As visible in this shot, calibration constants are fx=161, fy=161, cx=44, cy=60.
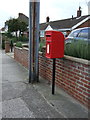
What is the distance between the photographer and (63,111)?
3193mm

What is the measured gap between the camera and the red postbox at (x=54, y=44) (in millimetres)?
3836

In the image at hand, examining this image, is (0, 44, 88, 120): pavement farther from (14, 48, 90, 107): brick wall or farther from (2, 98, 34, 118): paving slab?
(14, 48, 90, 107): brick wall

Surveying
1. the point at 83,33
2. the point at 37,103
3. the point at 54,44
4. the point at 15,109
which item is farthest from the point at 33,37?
the point at 83,33

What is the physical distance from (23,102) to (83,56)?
174cm

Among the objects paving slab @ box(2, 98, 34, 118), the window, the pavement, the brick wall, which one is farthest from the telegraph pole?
the window

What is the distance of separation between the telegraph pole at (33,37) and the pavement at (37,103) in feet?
1.24

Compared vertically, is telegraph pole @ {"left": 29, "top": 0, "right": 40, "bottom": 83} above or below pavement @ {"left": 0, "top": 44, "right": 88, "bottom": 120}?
above

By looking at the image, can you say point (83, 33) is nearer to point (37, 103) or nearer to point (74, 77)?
point (74, 77)

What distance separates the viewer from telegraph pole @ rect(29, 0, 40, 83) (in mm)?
4883

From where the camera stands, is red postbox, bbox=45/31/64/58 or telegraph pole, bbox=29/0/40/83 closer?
red postbox, bbox=45/31/64/58

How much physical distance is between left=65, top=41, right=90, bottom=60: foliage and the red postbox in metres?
0.40

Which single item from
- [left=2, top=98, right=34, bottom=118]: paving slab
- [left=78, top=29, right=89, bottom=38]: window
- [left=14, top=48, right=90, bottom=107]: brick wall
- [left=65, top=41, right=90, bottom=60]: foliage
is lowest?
[left=2, top=98, right=34, bottom=118]: paving slab

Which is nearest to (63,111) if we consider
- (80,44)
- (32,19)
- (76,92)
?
(76,92)

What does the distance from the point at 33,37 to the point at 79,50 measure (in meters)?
1.61
